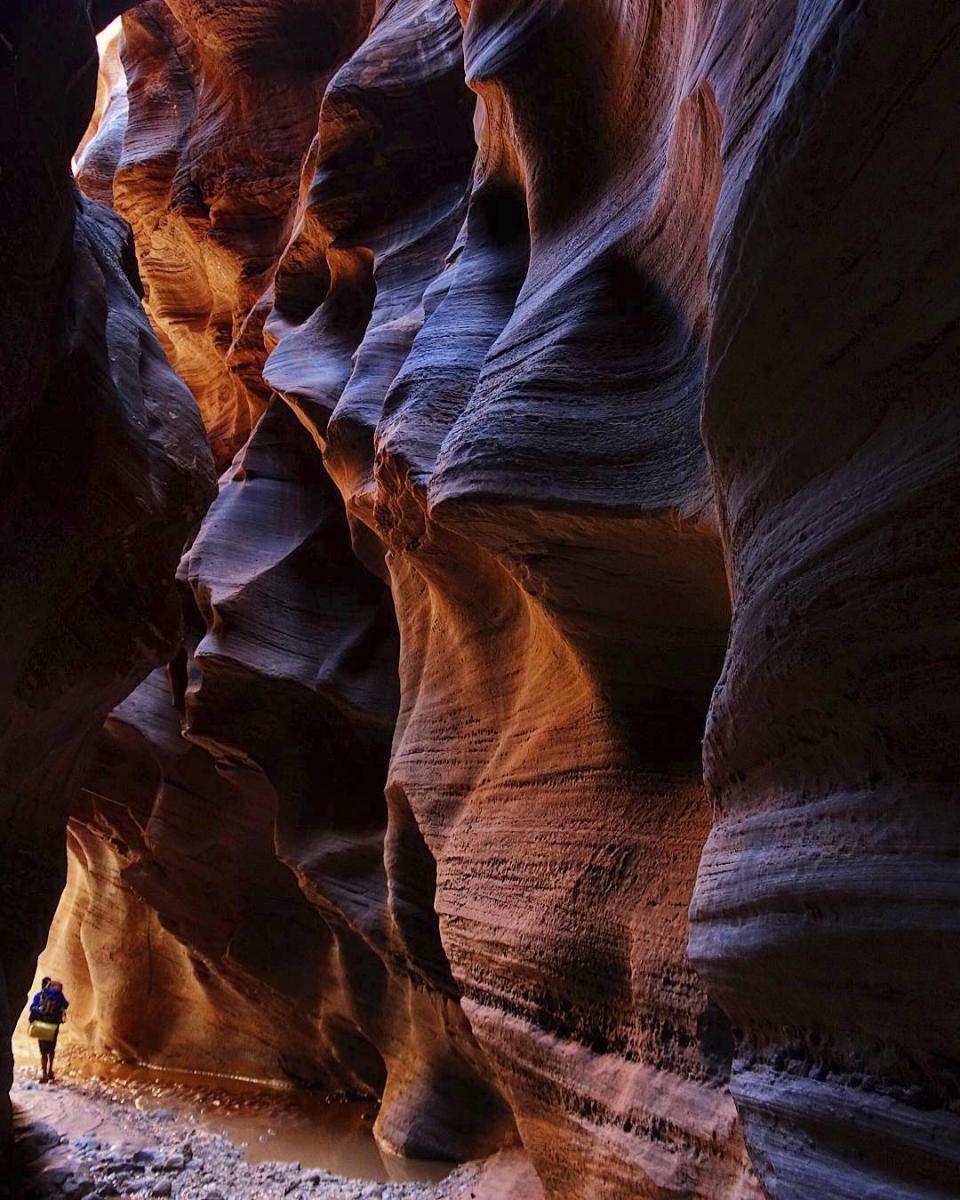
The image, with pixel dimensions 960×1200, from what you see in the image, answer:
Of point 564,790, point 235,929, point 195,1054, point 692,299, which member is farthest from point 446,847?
point 195,1054

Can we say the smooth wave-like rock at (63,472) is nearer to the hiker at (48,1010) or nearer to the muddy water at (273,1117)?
the muddy water at (273,1117)

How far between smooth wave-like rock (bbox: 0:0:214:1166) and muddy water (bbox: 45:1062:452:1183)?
7.10 ft

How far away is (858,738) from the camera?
69.2 inches

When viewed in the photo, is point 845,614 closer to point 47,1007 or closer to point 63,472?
point 63,472

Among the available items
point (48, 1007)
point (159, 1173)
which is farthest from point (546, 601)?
point (48, 1007)

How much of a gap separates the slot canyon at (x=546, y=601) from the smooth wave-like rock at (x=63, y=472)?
0.09 ft

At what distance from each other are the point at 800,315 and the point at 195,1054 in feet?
33.9

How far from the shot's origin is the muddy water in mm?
6469

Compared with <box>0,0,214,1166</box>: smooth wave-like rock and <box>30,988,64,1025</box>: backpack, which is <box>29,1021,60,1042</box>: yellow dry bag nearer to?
<box>30,988,64,1025</box>: backpack

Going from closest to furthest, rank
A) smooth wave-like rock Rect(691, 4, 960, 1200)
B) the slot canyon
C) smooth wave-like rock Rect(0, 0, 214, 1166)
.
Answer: smooth wave-like rock Rect(691, 4, 960, 1200) < the slot canyon < smooth wave-like rock Rect(0, 0, 214, 1166)

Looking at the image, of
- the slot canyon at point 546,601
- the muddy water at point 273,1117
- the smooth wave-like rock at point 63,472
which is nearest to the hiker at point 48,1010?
the muddy water at point 273,1117

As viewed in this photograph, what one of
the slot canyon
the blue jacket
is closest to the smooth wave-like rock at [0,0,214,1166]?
the slot canyon

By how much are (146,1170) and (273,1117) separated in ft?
8.60

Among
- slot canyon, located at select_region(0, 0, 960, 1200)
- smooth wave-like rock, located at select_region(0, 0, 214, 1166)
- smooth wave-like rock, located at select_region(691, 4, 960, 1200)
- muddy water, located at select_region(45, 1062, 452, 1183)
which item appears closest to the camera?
smooth wave-like rock, located at select_region(691, 4, 960, 1200)
